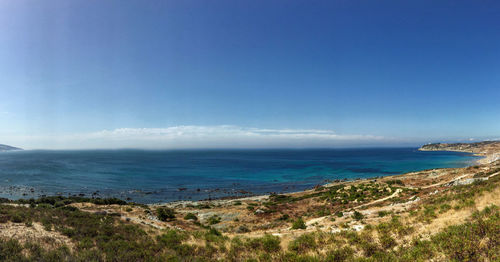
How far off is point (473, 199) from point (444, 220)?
543cm

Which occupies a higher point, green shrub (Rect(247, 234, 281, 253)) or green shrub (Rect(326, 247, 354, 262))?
green shrub (Rect(326, 247, 354, 262))

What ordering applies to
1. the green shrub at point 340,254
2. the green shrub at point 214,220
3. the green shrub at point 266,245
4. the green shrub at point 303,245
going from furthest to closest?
the green shrub at point 214,220 → the green shrub at point 266,245 → the green shrub at point 303,245 → the green shrub at point 340,254

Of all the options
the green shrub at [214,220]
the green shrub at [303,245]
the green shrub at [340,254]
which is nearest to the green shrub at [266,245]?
the green shrub at [303,245]

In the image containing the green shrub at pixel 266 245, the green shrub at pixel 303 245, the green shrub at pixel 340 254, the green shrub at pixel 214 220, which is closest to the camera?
the green shrub at pixel 340 254

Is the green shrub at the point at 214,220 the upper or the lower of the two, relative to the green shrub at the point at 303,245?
lower

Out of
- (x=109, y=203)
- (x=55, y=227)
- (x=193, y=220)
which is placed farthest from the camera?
(x=109, y=203)

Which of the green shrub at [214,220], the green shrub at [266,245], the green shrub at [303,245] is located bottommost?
the green shrub at [214,220]

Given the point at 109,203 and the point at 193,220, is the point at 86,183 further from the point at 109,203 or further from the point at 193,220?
the point at 193,220

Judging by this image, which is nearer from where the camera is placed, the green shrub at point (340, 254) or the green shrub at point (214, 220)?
the green shrub at point (340, 254)

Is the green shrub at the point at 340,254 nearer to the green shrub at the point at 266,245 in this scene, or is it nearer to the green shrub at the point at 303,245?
the green shrub at the point at 303,245

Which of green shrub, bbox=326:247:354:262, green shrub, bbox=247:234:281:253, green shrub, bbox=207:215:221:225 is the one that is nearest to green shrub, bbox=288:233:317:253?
green shrub, bbox=247:234:281:253

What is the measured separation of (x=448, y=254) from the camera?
22.7 ft

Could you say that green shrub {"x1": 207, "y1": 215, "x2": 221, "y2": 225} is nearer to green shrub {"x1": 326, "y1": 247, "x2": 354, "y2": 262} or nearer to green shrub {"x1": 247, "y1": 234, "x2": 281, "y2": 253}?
green shrub {"x1": 247, "y1": 234, "x2": 281, "y2": 253}

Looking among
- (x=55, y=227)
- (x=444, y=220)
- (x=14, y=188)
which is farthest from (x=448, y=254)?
(x=14, y=188)
